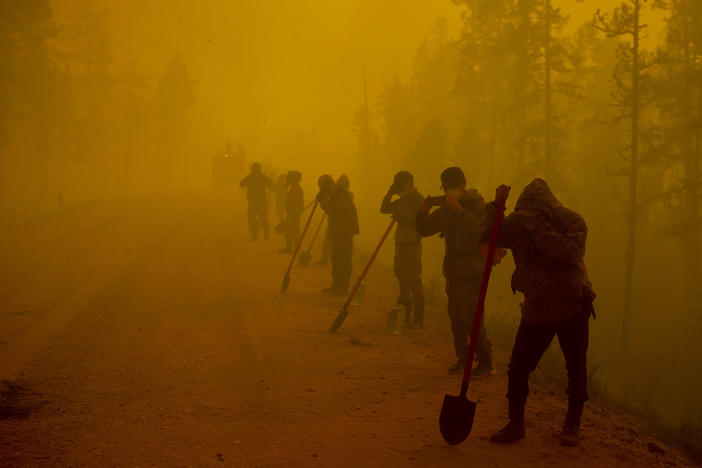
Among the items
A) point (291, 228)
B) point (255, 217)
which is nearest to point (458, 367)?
point (291, 228)

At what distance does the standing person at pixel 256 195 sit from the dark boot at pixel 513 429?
14.7 m

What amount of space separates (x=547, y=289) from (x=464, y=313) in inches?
85.1

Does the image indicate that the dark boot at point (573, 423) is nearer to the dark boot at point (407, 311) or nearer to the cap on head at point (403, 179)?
the cap on head at point (403, 179)

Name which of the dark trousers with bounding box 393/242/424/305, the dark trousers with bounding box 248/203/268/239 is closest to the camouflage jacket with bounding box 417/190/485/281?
the dark trousers with bounding box 393/242/424/305

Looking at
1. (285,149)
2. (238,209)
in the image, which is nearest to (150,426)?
(238,209)

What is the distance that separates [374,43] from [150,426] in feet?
359

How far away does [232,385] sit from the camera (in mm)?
7039

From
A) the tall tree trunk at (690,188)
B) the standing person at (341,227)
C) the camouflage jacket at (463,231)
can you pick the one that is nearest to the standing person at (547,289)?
the camouflage jacket at (463,231)

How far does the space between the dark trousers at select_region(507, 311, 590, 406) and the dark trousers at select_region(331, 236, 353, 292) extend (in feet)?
23.6

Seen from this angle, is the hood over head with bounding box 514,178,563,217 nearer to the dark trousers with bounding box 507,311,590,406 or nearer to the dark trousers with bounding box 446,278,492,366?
the dark trousers with bounding box 507,311,590,406

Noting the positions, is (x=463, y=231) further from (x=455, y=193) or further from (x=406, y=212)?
(x=406, y=212)

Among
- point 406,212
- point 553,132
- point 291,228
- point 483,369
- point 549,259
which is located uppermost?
point 553,132

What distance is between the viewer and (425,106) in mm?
44031

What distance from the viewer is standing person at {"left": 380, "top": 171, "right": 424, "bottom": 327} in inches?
376
